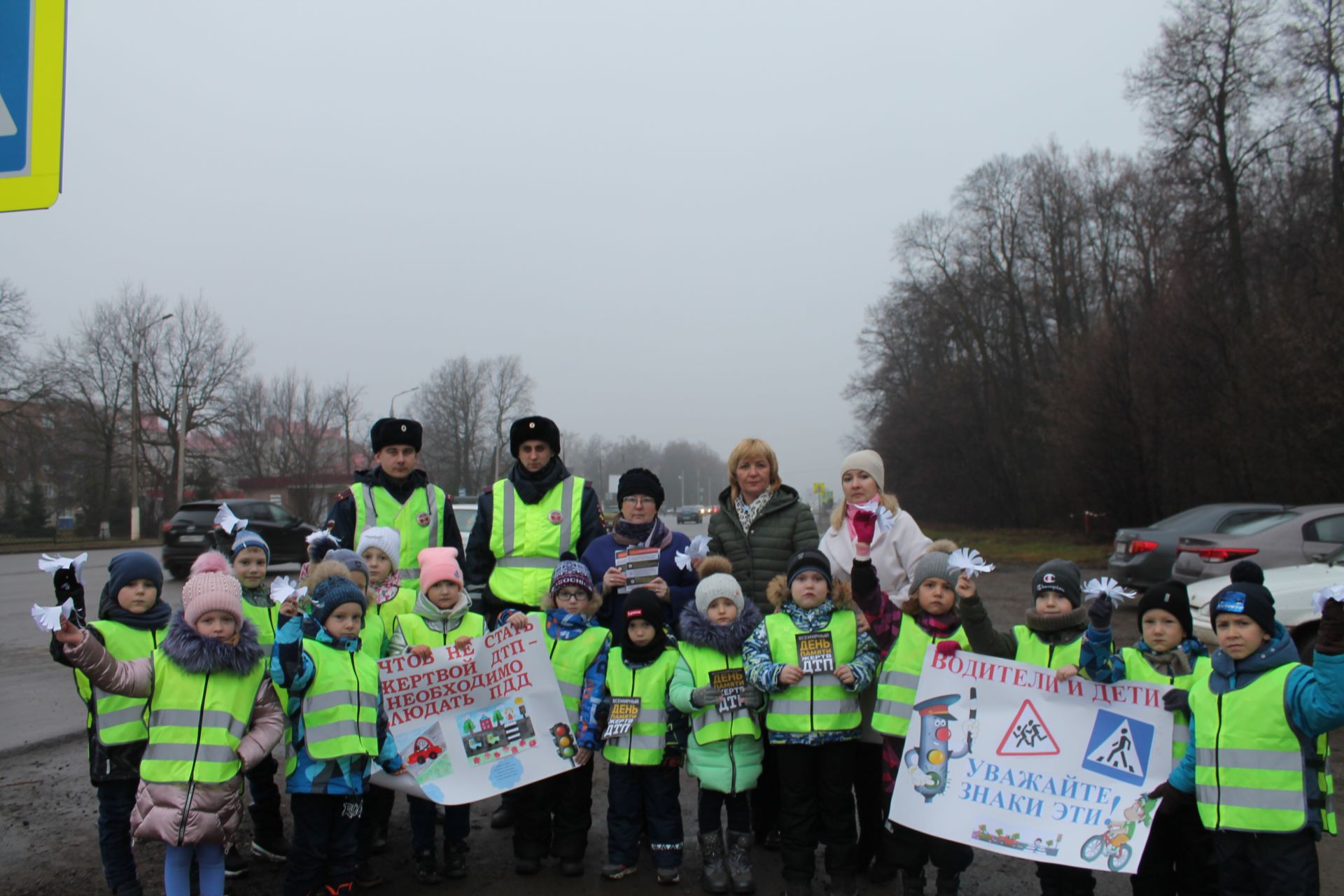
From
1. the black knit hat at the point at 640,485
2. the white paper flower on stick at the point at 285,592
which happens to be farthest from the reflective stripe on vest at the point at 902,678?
the white paper flower on stick at the point at 285,592

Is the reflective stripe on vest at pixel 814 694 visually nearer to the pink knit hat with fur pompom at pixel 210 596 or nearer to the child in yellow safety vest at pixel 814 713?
the child in yellow safety vest at pixel 814 713

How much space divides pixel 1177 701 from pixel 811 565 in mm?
1670

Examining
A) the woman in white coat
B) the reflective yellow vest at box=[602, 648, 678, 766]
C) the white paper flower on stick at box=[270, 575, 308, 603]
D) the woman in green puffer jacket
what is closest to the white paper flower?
the woman in white coat

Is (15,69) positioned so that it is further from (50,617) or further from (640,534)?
(640,534)

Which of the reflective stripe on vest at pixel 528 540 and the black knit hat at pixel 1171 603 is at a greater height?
the reflective stripe on vest at pixel 528 540

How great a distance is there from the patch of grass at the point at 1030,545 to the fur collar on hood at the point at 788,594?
17346mm

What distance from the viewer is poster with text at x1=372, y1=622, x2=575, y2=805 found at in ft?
15.0

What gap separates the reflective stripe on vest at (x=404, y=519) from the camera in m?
5.36

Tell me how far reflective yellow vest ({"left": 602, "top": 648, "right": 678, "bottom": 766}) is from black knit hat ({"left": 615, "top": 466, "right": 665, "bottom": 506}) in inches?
36.7

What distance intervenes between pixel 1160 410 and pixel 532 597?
23916 mm

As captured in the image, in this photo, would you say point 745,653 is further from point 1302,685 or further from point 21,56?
point 21,56

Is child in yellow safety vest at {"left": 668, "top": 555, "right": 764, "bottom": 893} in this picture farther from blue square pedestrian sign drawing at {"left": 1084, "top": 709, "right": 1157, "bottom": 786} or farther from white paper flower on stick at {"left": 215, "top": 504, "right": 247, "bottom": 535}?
white paper flower on stick at {"left": 215, "top": 504, "right": 247, "bottom": 535}

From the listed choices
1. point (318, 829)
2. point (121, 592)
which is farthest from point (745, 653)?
point (121, 592)

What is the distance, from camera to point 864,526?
179 inches
